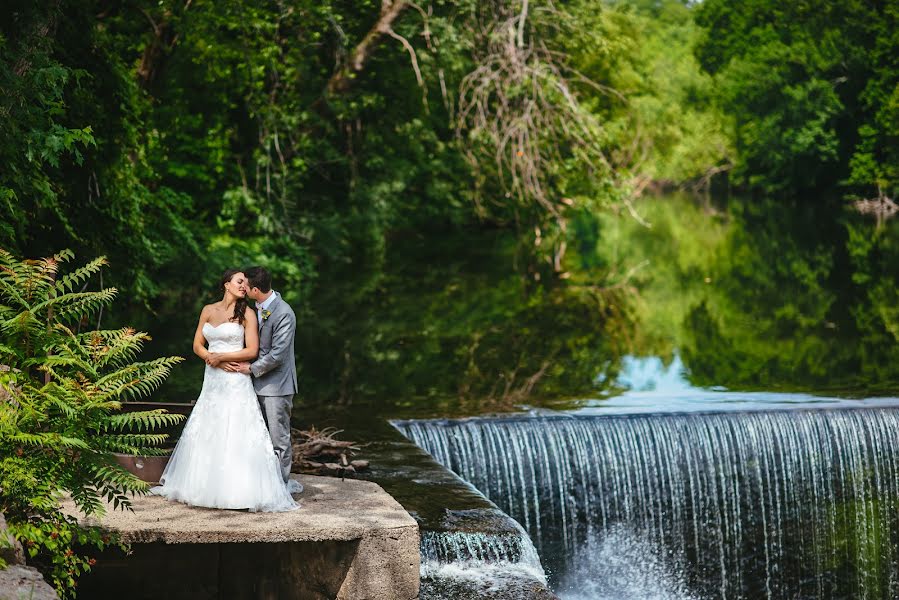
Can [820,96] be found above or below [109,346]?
above

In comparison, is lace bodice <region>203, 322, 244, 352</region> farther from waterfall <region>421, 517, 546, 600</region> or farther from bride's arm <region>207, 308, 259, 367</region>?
waterfall <region>421, 517, 546, 600</region>

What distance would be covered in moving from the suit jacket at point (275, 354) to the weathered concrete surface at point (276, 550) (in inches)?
29.6

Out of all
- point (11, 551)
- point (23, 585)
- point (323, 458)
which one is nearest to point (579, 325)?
point (323, 458)

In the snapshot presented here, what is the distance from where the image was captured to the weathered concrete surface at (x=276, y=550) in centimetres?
676

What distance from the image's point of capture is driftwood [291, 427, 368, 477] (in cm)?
933

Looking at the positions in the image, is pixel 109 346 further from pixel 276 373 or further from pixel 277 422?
pixel 277 422

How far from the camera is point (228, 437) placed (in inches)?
296

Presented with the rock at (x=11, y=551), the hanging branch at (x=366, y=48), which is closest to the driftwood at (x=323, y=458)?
the rock at (x=11, y=551)

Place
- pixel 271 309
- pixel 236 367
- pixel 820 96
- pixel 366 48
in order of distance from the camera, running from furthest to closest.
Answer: pixel 820 96
pixel 366 48
pixel 271 309
pixel 236 367

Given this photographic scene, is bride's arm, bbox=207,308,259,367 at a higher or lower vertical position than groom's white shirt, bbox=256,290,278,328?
lower

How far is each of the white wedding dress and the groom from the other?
5.2 inches

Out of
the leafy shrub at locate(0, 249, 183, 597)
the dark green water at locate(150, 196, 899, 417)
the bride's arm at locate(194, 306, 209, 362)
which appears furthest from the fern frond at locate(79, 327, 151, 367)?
the dark green water at locate(150, 196, 899, 417)

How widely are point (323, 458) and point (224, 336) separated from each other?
2.42 meters

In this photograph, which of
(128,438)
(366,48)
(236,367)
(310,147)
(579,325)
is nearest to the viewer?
(128,438)
